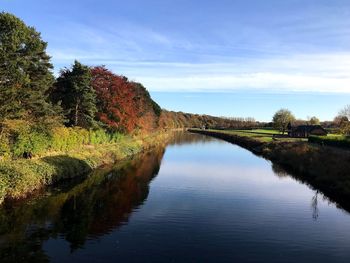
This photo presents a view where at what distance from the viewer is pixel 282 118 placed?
14588cm

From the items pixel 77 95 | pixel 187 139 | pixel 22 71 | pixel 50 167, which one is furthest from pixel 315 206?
pixel 187 139

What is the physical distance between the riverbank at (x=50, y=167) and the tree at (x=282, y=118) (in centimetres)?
9340

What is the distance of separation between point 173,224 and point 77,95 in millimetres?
33012

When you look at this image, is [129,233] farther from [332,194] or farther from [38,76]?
[38,76]

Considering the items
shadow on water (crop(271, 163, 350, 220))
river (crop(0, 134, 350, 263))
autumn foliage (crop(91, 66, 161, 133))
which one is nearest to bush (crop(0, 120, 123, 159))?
river (crop(0, 134, 350, 263))

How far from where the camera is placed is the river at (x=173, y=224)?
1756 cm

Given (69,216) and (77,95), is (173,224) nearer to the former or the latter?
(69,216)

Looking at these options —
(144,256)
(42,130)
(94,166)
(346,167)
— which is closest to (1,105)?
(42,130)

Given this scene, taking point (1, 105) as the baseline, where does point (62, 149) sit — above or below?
below

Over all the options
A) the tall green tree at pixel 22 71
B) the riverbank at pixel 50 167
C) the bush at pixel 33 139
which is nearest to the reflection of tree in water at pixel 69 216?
the riverbank at pixel 50 167

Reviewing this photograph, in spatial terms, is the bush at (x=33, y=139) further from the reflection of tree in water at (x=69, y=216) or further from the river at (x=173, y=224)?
the reflection of tree in water at (x=69, y=216)

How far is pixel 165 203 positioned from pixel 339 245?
12.0 meters

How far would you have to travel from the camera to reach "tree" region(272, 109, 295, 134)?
140000 mm

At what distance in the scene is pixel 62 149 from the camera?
41.2 metres
